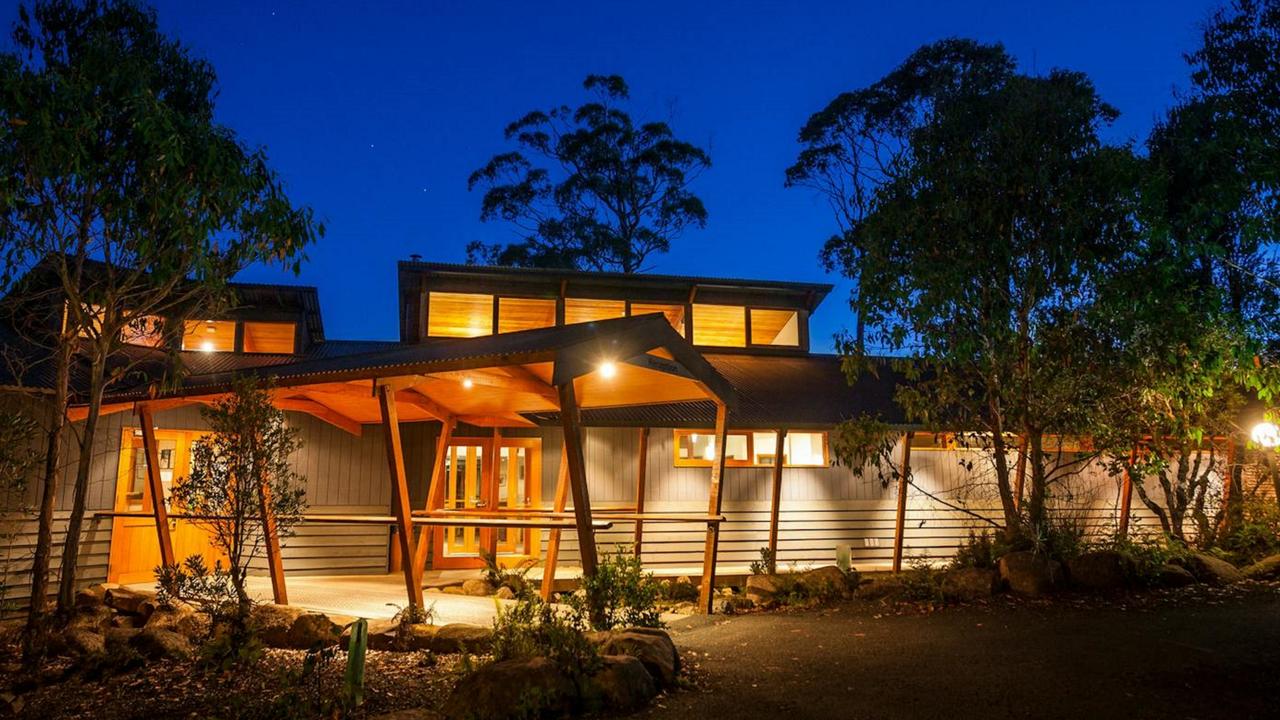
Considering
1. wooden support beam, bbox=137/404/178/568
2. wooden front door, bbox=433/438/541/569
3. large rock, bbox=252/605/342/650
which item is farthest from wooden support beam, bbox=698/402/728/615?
wooden support beam, bbox=137/404/178/568

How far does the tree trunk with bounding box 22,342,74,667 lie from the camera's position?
22.5 ft

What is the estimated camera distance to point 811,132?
2262 cm

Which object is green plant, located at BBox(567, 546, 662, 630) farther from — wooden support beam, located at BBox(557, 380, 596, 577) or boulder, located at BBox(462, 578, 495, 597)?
boulder, located at BBox(462, 578, 495, 597)

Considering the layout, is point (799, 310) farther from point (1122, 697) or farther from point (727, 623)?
point (1122, 697)

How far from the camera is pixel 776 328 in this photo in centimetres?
1677

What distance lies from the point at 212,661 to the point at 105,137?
15.4ft

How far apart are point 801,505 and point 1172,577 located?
217 inches

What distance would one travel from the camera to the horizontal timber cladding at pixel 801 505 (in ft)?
43.3

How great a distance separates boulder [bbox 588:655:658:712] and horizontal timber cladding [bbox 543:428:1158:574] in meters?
7.65

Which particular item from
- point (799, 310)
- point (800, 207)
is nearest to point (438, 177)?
point (800, 207)

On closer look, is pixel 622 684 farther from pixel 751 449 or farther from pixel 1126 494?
pixel 1126 494

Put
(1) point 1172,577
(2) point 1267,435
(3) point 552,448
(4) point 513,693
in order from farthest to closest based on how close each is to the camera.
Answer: (3) point 552,448
(2) point 1267,435
(1) point 1172,577
(4) point 513,693

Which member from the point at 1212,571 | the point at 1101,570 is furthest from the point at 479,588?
the point at 1212,571

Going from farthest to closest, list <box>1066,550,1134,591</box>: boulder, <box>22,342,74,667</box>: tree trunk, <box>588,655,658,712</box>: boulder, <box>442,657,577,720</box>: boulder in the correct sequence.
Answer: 1. <box>1066,550,1134,591</box>: boulder
2. <box>22,342,74,667</box>: tree trunk
3. <box>588,655,658,712</box>: boulder
4. <box>442,657,577,720</box>: boulder
